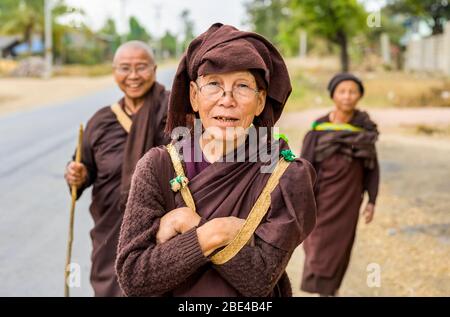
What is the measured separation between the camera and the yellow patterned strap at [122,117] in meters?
3.77

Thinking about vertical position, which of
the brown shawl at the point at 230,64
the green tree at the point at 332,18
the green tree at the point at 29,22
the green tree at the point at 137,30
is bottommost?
the brown shawl at the point at 230,64

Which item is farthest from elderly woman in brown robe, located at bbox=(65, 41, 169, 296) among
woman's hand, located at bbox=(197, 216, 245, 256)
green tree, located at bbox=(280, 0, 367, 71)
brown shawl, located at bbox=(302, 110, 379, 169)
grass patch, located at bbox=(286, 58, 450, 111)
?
green tree, located at bbox=(280, 0, 367, 71)

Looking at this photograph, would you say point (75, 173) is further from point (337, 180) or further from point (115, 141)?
point (337, 180)

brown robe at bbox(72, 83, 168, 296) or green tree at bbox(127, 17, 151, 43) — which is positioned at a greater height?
green tree at bbox(127, 17, 151, 43)

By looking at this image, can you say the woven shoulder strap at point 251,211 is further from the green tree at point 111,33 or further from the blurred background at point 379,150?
the green tree at point 111,33

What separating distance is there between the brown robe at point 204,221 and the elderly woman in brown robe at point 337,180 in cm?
284

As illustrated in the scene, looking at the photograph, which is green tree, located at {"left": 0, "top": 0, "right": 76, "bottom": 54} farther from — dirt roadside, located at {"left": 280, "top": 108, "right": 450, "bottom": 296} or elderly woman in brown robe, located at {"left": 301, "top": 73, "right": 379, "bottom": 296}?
elderly woman in brown robe, located at {"left": 301, "top": 73, "right": 379, "bottom": 296}

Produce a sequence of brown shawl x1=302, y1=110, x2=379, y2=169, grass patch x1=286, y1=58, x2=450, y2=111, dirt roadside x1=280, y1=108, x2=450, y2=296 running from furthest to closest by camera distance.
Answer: grass patch x1=286, y1=58, x2=450, y2=111 < dirt roadside x1=280, y1=108, x2=450, y2=296 < brown shawl x1=302, y1=110, x2=379, y2=169

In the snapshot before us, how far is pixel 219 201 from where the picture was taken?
1805mm

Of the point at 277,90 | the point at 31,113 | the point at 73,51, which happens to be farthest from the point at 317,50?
the point at 277,90

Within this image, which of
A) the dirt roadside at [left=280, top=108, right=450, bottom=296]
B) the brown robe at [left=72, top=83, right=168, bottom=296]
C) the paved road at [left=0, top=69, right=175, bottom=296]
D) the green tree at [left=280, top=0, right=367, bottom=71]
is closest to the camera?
the brown robe at [left=72, top=83, right=168, bottom=296]

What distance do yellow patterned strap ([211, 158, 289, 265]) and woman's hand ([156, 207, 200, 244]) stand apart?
4.7 inches

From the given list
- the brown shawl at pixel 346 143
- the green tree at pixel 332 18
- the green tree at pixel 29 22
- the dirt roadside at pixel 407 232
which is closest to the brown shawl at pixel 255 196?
the brown shawl at pixel 346 143

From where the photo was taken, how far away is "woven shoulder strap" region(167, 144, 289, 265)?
175cm
